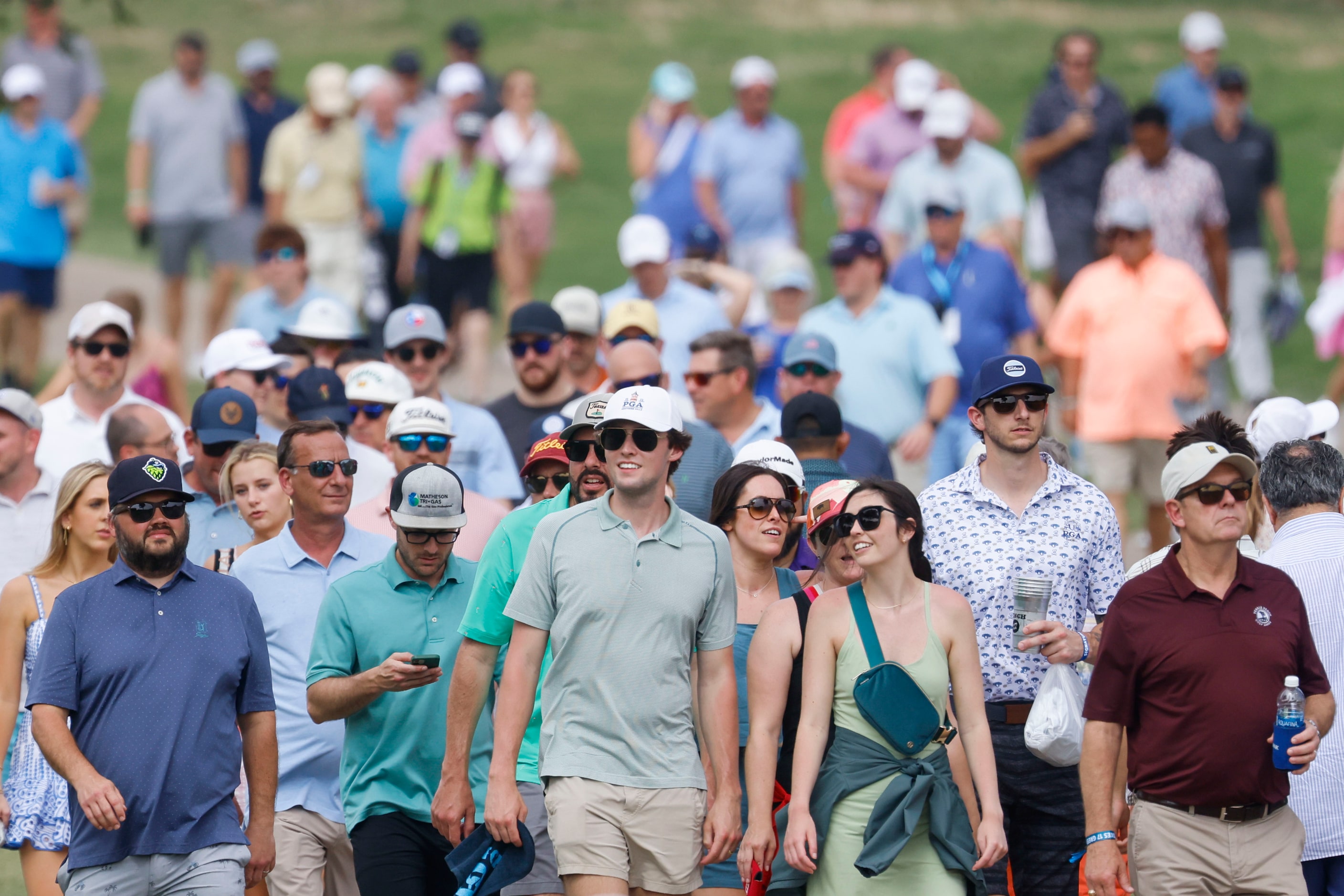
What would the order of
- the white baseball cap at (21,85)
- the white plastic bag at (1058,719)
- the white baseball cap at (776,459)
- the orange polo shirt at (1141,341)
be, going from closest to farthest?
the white plastic bag at (1058,719) < the white baseball cap at (776,459) < the orange polo shirt at (1141,341) < the white baseball cap at (21,85)

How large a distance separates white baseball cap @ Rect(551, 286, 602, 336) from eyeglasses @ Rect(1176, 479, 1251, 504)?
5.05 meters

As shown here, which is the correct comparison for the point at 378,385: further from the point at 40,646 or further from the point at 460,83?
the point at 460,83

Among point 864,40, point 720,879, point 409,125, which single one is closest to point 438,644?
point 720,879

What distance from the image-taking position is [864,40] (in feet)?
128

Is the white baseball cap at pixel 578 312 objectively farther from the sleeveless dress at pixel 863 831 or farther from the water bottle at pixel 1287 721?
the water bottle at pixel 1287 721

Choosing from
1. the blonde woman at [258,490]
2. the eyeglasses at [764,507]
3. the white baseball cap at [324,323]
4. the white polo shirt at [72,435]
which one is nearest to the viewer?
the eyeglasses at [764,507]

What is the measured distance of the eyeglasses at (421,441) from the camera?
908 centimetres

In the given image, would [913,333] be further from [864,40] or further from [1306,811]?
[864,40]

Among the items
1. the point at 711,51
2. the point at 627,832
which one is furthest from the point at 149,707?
the point at 711,51

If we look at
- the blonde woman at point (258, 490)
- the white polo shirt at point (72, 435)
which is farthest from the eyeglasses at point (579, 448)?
the white polo shirt at point (72, 435)

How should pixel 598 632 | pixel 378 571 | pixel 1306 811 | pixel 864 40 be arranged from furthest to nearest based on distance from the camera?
pixel 864 40
pixel 378 571
pixel 1306 811
pixel 598 632

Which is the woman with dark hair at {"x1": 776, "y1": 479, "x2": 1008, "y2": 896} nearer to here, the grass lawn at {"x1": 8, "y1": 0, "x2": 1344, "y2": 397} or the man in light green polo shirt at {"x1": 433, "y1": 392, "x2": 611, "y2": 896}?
the man in light green polo shirt at {"x1": 433, "y1": 392, "x2": 611, "y2": 896}

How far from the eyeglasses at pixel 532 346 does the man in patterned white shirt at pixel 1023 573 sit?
3.35m

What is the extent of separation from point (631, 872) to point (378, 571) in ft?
5.59
